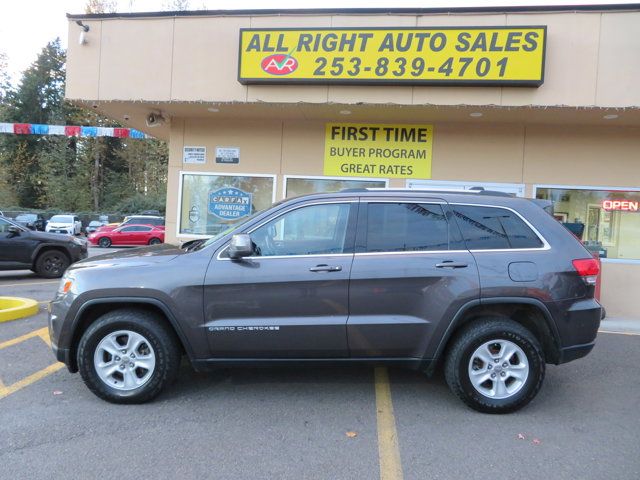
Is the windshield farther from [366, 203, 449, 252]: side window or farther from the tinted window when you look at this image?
[366, 203, 449, 252]: side window

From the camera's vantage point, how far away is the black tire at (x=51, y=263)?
36.3ft

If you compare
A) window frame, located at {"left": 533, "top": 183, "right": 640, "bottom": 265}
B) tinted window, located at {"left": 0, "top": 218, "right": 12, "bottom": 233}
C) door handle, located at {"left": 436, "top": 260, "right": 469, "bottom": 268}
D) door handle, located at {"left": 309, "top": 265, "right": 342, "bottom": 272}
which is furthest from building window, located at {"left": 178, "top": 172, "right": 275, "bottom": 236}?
door handle, located at {"left": 436, "top": 260, "right": 469, "bottom": 268}

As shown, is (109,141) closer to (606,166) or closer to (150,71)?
(150,71)

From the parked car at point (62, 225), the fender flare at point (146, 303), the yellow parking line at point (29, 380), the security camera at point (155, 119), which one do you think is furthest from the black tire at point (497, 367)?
the parked car at point (62, 225)

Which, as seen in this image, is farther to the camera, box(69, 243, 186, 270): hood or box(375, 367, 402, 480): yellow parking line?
box(69, 243, 186, 270): hood

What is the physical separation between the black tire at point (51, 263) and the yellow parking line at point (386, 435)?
918 centimetres

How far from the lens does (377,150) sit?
9.14 metres

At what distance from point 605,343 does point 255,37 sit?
697 centimetres

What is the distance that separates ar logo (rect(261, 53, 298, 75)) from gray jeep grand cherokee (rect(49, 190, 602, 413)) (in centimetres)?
461

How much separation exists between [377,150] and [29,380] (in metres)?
6.64

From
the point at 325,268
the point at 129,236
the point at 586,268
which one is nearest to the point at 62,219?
the point at 129,236

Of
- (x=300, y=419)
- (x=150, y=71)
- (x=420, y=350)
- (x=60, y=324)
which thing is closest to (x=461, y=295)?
(x=420, y=350)

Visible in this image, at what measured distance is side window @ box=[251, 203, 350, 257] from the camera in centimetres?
411

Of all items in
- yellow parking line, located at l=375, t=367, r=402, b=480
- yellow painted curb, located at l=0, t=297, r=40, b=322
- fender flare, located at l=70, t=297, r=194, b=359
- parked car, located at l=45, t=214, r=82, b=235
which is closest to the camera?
yellow parking line, located at l=375, t=367, r=402, b=480
